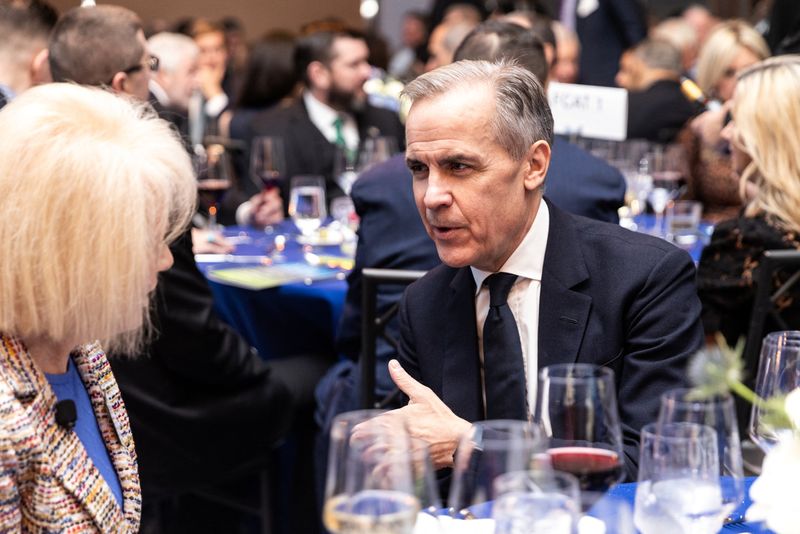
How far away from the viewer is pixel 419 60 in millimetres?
11695

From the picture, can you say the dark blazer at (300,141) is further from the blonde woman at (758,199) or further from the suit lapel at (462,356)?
the suit lapel at (462,356)

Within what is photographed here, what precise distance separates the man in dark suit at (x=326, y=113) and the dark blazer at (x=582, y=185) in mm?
2825

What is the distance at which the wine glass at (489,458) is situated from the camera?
3.93 ft

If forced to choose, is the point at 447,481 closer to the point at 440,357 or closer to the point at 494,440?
the point at 440,357

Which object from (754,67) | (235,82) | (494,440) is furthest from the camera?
(235,82)

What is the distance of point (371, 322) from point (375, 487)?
194 centimetres

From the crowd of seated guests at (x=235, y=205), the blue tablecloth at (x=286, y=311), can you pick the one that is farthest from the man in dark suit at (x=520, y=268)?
the blue tablecloth at (x=286, y=311)

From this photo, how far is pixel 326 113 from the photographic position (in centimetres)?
649

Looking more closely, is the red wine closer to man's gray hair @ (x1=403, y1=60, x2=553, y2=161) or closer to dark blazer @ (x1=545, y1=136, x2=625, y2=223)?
man's gray hair @ (x1=403, y1=60, x2=553, y2=161)

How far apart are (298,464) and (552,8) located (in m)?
11.3

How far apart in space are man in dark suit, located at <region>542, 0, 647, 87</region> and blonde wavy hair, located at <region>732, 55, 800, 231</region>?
582cm

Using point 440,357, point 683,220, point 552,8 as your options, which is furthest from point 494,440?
point 552,8

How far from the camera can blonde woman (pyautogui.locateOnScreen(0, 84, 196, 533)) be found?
1713mm

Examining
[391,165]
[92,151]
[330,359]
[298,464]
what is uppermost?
[92,151]
